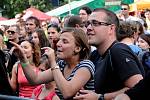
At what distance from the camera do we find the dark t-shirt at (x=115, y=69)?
412 cm

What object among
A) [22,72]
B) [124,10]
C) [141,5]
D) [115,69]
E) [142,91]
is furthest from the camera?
[141,5]

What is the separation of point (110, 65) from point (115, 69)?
0.07m

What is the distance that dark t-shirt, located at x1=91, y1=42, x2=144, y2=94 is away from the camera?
412cm

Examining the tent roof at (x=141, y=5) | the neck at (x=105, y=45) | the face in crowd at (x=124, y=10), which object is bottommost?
the tent roof at (x=141, y=5)

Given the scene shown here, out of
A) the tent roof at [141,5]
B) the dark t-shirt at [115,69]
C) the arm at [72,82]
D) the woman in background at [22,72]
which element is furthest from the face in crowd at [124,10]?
the dark t-shirt at [115,69]

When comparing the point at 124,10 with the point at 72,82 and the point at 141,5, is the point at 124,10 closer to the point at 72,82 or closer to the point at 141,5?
the point at 141,5

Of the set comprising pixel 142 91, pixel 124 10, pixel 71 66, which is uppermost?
pixel 142 91

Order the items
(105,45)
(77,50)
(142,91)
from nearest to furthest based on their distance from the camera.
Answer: (142,91)
(105,45)
(77,50)

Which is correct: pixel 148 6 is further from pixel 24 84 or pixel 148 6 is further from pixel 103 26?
pixel 103 26

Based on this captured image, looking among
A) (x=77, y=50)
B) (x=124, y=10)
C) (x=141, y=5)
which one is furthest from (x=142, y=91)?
(x=141, y=5)

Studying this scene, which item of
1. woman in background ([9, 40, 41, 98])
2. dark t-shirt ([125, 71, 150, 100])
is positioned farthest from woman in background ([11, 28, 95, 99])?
woman in background ([9, 40, 41, 98])

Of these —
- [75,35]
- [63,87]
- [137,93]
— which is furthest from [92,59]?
[137,93]

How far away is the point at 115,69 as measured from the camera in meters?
4.15

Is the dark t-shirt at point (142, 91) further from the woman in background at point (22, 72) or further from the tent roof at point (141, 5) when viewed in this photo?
the tent roof at point (141, 5)
